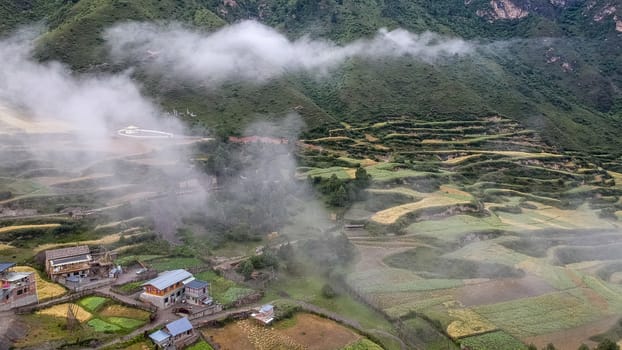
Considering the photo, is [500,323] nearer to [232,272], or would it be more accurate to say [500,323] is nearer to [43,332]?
[232,272]

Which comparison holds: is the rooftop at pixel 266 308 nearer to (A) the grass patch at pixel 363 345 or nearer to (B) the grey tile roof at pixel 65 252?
(A) the grass patch at pixel 363 345

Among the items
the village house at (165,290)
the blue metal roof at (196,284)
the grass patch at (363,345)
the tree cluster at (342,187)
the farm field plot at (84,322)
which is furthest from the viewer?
the tree cluster at (342,187)

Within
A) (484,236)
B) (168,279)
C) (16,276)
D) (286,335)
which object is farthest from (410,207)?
(16,276)

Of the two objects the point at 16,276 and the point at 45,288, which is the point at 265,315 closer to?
the point at 45,288

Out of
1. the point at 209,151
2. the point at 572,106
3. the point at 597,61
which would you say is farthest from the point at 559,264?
the point at 597,61

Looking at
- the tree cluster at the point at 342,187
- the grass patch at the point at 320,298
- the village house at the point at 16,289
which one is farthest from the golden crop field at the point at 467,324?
the village house at the point at 16,289

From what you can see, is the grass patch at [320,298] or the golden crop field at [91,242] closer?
the grass patch at [320,298]

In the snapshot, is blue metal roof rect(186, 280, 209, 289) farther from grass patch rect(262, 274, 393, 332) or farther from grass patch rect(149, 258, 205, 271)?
grass patch rect(149, 258, 205, 271)
